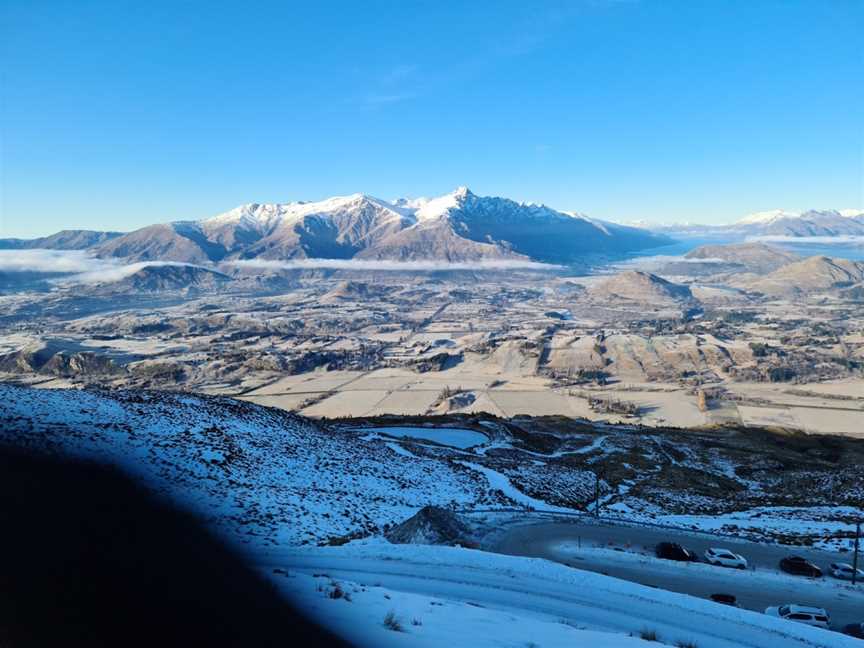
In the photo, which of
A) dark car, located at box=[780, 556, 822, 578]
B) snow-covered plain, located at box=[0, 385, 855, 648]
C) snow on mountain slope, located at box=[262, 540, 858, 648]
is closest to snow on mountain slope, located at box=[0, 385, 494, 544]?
snow-covered plain, located at box=[0, 385, 855, 648]

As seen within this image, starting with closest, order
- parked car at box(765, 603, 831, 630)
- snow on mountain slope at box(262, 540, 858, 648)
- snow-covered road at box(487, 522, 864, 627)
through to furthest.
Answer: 1. snow on mountain slope at box(262, 540, 858, 648)
2. parked car at box(765, 603, 831, 630)
3. snow-covered road at box(487, 522, 864, 627)

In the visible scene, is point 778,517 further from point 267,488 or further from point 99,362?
point 99,362

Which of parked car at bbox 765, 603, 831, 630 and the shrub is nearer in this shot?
the shrub

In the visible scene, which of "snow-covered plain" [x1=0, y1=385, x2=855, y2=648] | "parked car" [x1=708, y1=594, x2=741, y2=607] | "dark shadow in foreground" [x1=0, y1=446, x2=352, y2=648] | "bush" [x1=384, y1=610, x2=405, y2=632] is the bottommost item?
"parked car" [x1=708, y1=594, x2=741, y2=607]

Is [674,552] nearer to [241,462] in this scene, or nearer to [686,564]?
[686,564]

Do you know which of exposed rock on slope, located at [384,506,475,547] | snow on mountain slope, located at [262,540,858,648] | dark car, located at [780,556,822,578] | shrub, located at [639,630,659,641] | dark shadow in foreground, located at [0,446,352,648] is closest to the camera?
dark shadow in foreground, located at [0,446,352,648]

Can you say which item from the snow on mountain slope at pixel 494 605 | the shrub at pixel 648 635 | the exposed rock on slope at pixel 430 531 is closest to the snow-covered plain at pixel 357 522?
the snow on mountain slope at pixel 494 605

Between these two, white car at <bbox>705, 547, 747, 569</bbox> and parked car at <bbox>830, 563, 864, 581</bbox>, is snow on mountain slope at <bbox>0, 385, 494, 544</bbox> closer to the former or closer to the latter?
white car at <bbox>705, 547, 747, 569</bbox>
